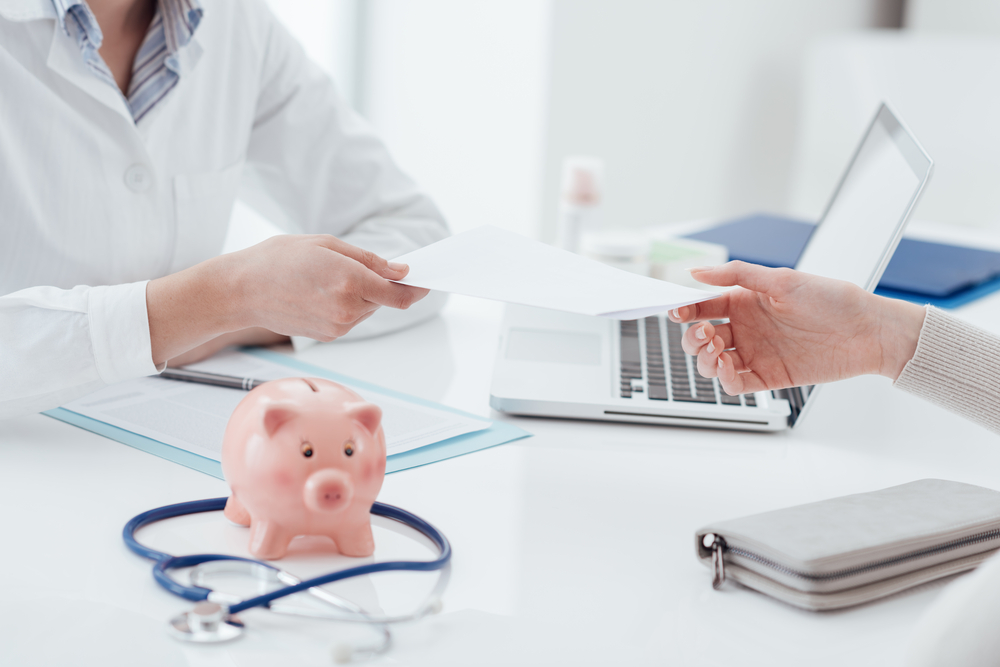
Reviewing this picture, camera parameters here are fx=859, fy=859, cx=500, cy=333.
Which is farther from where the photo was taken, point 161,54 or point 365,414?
point 161,54

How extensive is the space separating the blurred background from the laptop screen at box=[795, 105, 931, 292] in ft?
4.08

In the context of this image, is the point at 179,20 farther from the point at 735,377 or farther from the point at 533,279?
the point at 735,377

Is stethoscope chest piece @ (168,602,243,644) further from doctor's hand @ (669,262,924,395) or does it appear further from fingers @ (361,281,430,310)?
doctor's hand @ (669,262,924,395)

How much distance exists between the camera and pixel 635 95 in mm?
2410

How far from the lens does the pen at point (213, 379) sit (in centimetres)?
77

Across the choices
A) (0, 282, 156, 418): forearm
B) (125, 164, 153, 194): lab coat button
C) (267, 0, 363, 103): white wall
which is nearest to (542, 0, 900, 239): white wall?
(267, 0, 363, 103): white wall

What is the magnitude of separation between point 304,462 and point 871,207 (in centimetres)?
68

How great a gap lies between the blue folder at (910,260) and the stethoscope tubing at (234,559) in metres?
0.85

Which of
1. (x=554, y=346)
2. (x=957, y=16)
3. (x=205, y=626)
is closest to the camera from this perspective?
(x=205, y=626)

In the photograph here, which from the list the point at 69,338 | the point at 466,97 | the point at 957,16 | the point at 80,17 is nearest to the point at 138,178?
the point at 80,17

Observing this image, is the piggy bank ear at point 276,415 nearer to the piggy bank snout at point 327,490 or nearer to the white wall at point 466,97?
the piggy bank snout at point 327,490

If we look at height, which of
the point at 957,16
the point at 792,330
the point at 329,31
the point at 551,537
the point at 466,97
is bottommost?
the point at 551,537

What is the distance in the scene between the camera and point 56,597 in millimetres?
460

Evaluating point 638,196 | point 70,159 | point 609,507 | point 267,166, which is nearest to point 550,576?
point 609,507
